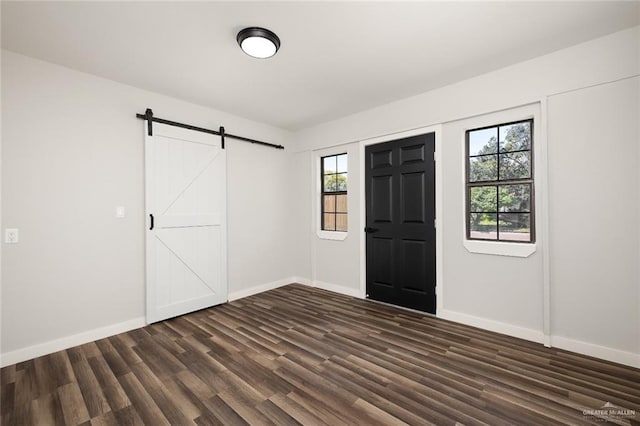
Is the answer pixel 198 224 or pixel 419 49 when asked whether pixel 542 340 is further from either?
pixel 198 224

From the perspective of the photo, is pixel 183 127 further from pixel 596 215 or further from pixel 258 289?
A: pixel 596 215

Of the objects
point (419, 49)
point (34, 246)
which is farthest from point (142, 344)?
point (419, 49)

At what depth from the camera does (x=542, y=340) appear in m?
2.74

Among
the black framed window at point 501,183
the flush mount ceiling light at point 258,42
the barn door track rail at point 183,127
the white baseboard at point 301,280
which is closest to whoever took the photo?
the flush mount ceiling light at point 258,42

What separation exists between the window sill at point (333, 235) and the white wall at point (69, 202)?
2612 millimetres

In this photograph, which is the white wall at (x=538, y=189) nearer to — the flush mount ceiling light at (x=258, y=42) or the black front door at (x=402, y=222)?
the black front door at (x=402, y=222)

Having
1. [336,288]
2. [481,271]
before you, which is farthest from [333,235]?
[481,271]

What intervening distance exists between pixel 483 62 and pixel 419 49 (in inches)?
30.4

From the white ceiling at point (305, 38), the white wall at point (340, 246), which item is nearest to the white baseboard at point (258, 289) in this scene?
the white wall at point (340, 246)

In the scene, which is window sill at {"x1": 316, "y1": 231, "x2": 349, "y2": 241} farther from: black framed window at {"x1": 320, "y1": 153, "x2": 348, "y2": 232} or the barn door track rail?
the barn door track rail

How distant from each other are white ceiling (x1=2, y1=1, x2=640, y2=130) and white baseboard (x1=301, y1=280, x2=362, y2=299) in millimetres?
2901

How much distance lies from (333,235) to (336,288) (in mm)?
867

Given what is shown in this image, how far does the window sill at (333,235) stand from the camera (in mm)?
4545

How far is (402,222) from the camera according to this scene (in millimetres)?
3811
